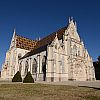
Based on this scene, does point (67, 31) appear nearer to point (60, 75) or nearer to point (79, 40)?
point (79, 40)

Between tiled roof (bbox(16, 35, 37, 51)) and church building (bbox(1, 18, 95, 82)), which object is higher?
tiled roof (bbox(16, 35, 37, 51))

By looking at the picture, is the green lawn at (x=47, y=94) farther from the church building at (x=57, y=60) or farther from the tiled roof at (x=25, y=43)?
the tiled roof at (x=25, y=43)

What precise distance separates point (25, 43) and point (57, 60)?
60.4ft

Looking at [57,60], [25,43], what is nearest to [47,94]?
[57,60]

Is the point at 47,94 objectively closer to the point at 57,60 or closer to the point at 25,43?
the point at 57,60

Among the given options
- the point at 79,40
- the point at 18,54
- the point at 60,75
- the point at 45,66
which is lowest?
the point at 60,75

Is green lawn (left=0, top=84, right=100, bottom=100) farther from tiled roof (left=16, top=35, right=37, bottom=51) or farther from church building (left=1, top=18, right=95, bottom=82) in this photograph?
tiled roof (left=16, top=35, right=37, bottom=51)

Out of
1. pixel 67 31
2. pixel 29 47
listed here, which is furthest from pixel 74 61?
pixel 29 47

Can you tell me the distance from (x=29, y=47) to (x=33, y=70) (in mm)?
11916

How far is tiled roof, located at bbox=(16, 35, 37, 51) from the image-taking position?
4399 cm

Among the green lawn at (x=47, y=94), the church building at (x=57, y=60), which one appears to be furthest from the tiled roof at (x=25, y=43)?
the green lawn at (x=47, y=94)

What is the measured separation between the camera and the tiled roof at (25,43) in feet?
144

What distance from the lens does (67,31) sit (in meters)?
35.5

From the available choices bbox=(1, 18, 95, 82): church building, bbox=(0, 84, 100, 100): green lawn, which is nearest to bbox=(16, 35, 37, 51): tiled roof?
bbox=(1, 18, 95, 82): church building
